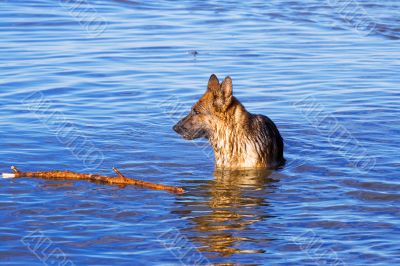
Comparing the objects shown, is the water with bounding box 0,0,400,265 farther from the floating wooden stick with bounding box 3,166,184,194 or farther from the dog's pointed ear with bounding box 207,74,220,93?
the dog's pointed ear with bounding box 207,74,220,93

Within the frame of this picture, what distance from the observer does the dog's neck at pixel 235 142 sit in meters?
11.3

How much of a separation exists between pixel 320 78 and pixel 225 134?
5.11 meters

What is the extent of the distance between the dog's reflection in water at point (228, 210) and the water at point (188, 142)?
0.03 meters

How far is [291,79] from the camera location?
1602cm

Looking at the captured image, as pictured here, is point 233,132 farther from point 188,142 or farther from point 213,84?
point 188,142

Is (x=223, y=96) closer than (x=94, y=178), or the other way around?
(x=94, y=178)

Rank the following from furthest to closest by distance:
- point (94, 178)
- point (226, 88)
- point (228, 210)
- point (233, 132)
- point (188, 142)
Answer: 1. point (188, 142)
2. point (233, 132)
3. point (226, 88)
4. point (94, 178)
5. point (228, 210)

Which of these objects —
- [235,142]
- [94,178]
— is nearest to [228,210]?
[94,178]

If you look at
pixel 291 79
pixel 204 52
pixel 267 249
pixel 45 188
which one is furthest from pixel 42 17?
pixel 267 249

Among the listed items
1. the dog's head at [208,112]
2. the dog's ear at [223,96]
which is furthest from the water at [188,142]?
the dog's ear at [223,96]

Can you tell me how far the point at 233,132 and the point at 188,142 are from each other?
132 cm

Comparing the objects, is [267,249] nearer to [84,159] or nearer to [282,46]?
[84,159]

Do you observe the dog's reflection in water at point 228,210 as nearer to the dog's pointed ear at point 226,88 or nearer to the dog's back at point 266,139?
the dog's back at point 266,139

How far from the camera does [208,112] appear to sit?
447 inches
